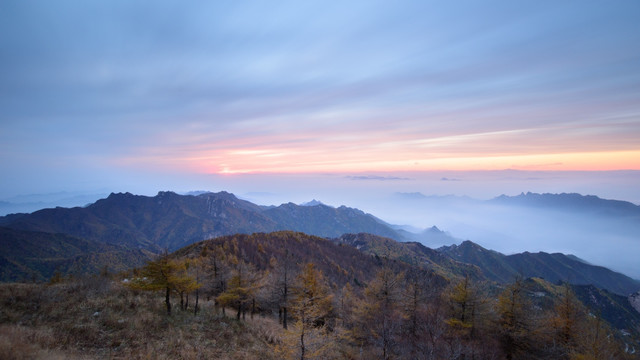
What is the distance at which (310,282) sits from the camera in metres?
37.2

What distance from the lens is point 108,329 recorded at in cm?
2006

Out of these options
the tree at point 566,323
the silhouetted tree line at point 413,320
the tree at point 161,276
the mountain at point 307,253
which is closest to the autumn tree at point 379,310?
the silhouetted tree line at point 413,320

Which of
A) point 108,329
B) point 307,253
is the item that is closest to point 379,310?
point 108,329

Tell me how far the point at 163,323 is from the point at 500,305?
35338 millimetres

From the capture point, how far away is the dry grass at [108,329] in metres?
16.3

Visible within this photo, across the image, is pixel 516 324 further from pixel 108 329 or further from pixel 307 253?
pixel 307 253

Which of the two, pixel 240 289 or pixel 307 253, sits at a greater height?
pixel 240 289

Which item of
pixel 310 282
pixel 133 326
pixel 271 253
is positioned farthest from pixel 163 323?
pixel 271 253

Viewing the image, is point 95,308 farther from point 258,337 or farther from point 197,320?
point 258,337

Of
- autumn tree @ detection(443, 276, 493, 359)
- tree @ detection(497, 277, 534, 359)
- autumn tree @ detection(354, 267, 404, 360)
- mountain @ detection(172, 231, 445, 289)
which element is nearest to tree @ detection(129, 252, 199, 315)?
autumn tree @ detection(354, 267, 404, 360)

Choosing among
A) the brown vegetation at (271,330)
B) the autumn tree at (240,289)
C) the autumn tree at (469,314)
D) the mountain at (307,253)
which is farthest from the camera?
the mountain at (307,253)

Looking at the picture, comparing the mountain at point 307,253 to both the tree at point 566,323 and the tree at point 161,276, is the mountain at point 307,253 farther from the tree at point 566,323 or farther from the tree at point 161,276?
the tree at point 566,323

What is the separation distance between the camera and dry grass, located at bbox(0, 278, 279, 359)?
53.5ft

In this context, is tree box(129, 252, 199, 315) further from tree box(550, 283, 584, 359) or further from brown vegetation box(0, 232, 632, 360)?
tree box(550, 283, 584, 359)
